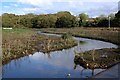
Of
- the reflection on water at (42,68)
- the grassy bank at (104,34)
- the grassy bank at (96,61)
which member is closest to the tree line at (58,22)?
the grassy bank at (104,34)

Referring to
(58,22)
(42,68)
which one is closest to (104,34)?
(42,68)

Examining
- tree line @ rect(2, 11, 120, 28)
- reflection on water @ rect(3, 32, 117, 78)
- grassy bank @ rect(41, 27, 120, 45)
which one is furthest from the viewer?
tree line @ rect(2, 11, 120, 28)

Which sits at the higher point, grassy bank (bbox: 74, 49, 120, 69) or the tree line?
the tree line

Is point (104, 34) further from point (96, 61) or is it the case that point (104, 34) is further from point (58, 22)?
point (58, 22)

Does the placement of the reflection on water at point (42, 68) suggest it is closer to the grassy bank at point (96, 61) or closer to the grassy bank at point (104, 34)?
the grassy bank at point (96, 61)

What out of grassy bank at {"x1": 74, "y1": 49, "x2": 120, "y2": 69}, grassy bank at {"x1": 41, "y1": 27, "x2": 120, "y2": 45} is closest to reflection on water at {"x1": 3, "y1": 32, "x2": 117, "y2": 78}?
grassy bank at {"x1": 74, "y1": 49, "x2": 120, "y2": 69}

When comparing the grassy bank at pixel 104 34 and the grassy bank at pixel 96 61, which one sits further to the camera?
the grassy bank at pixel 104 34

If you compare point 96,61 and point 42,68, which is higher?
point 96,61

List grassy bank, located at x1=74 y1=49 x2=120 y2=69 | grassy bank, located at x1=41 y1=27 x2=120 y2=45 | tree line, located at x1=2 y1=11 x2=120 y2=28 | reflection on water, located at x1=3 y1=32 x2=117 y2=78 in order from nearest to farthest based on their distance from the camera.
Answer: reflection on water, located at x1=3 y1=32 x2=117 y2=78
grassy bank, located at x1=74 y1=49 x2=120 y2=69
grassy bank, located at x1=41 y1=27 x2=120 y2=45
tree line, located at x1=2 y1=11 x2=120 y2=28

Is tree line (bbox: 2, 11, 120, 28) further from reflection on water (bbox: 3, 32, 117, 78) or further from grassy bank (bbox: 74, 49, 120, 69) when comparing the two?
grassy bank (bbox: 74, 49, 120, 69)

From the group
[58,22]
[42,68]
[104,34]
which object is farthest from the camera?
[58,22]

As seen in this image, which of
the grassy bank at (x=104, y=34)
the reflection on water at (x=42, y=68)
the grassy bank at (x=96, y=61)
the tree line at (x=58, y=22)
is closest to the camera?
the reflection on water at (x=42, y=68)

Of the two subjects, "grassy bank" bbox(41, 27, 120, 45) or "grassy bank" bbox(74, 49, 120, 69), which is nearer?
"grassy bank" bbox(74, 49, 120, 69)

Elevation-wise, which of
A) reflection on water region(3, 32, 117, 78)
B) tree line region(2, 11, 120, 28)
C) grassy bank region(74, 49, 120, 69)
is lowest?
reflection on water region(3, 32, 117, 78)
